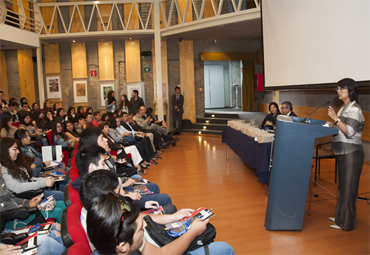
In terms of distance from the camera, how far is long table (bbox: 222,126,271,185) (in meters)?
3.97

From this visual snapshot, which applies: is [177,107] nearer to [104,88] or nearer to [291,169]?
[104,88]

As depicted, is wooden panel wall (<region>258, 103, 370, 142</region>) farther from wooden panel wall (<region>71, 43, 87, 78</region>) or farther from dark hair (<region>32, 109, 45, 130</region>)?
wooden panel wall (<region>71, 43, 87, 78</region>)

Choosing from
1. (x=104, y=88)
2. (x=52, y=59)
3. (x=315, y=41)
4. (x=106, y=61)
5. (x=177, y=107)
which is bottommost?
(x=177, y=107)

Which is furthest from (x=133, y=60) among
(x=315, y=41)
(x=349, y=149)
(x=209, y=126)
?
(x=349, y=149)

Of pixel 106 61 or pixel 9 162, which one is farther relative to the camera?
pixel 106 61

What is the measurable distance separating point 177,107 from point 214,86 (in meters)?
5.06

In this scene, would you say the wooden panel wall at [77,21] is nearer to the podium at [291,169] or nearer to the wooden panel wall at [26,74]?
the wooden panel wall at [26,74]

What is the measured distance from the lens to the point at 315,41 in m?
5.05

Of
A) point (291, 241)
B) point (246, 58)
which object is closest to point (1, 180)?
point (291, 241)

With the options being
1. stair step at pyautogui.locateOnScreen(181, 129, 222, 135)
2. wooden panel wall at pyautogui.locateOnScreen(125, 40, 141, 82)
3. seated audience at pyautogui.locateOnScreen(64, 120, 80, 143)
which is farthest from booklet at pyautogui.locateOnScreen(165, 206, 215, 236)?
wooden panel wall at pyautogui.locateOnScreen(125, 40, 141, 82)

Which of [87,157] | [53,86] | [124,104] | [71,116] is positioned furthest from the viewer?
[53,86]

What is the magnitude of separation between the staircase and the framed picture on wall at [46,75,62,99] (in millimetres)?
5301

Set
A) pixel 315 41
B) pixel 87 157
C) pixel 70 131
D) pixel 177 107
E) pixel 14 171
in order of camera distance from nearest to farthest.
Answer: pixel 87 157, pixel 14 171, pixel 315 41, pixel 70 131, pixel 177 107

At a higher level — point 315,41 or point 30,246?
point 315,41
